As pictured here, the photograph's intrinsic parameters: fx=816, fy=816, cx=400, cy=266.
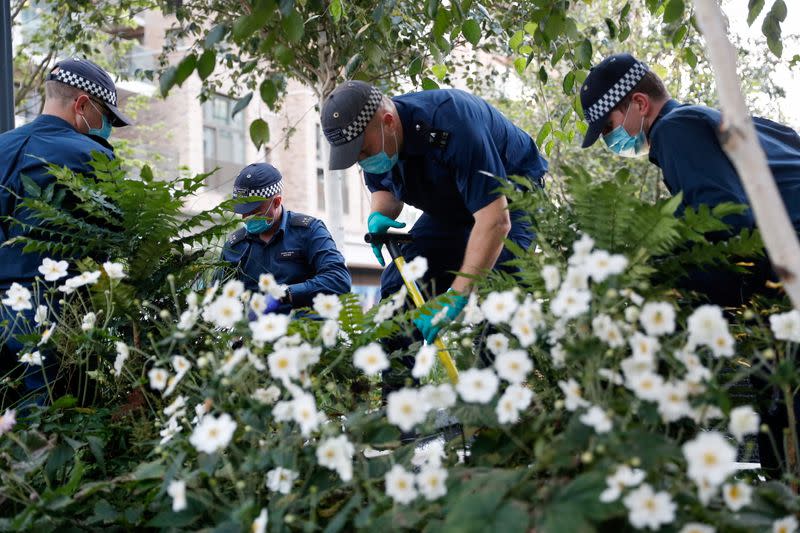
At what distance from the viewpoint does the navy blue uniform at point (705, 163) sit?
2.32 meters

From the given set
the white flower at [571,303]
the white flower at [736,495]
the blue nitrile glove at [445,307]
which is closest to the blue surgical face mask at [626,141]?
the blue nitrile glove at [445,307]

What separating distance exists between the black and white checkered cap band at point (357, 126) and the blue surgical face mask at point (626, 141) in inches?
36.4

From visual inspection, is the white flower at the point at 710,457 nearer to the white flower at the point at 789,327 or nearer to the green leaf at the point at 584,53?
the white flower at the point at 789,327

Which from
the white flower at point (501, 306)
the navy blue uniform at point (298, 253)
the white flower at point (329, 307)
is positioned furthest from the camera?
the navy blue uniform at point (298, 253)

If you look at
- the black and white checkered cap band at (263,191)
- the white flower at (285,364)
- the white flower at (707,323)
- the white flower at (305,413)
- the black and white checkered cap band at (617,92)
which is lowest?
the black and white checkered cap band at (263,191)

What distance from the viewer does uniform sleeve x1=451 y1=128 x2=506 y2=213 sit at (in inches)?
125

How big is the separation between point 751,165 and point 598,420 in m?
0.46

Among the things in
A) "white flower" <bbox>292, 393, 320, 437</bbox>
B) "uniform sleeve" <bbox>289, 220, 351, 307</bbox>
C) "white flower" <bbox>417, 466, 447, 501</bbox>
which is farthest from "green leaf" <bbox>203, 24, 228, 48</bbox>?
"uniform sleeve" <bbox>289, 220, 351, 307</bbox>

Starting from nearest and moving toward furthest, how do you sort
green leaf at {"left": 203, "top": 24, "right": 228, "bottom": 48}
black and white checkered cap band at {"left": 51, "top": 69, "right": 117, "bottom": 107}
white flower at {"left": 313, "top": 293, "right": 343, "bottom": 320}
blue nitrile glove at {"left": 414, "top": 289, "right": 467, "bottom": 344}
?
white flower at {"left": 313, "top": 293, "right": 343, "bottom": 320}
blue nitrile glove at {"left": 414, "top": 289, "right": 467, "bottom": 344}
green leaf at {"left": 203, "top": 24, "right": 228, "bottom": 48}
black and white checkered cap band at {"left": 51, "top": 69, "right": 117, "bottom": 107}

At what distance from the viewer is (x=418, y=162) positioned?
361cm

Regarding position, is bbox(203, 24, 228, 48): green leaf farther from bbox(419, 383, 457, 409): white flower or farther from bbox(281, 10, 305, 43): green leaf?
bbox(419, 383, 457, 409): white flower

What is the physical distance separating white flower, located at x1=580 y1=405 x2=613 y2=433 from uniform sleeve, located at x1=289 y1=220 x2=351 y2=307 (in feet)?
10.7

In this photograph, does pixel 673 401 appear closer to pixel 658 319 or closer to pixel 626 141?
pixel 658 319

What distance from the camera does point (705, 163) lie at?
7.81ft
